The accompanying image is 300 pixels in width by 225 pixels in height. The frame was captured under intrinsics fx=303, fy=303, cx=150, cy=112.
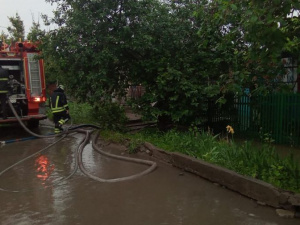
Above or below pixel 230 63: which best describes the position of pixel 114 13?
above

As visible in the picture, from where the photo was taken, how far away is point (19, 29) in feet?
78.8

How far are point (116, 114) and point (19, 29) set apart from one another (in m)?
18.7

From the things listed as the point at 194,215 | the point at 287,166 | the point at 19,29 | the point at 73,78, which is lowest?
the point at 194,215

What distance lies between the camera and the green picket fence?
7473mm

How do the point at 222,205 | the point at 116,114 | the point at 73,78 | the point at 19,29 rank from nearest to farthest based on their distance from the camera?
the point at 222,205 → the point at 73,78 → the point at 116,114 → the point at 19,29

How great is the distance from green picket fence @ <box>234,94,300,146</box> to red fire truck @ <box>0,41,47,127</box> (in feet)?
20.7

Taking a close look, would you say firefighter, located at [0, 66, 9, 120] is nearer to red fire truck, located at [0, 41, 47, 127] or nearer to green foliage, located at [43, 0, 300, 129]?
red fire truck, located at [0, 41, 47, 127]

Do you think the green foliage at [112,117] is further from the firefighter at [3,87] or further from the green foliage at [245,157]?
the firefighter at [3,87]

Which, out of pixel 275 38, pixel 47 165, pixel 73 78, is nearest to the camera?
pixel 275 38

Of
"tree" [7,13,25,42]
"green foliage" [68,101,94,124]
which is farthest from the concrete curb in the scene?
"tree" [7,13,25,42]

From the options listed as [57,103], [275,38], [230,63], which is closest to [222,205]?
[275,38]

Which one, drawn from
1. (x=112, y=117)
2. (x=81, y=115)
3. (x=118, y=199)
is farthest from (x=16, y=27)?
(x=118, y=199)

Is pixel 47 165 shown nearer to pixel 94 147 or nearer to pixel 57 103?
pixel 94 147

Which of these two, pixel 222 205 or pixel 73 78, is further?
pixel 73 78
